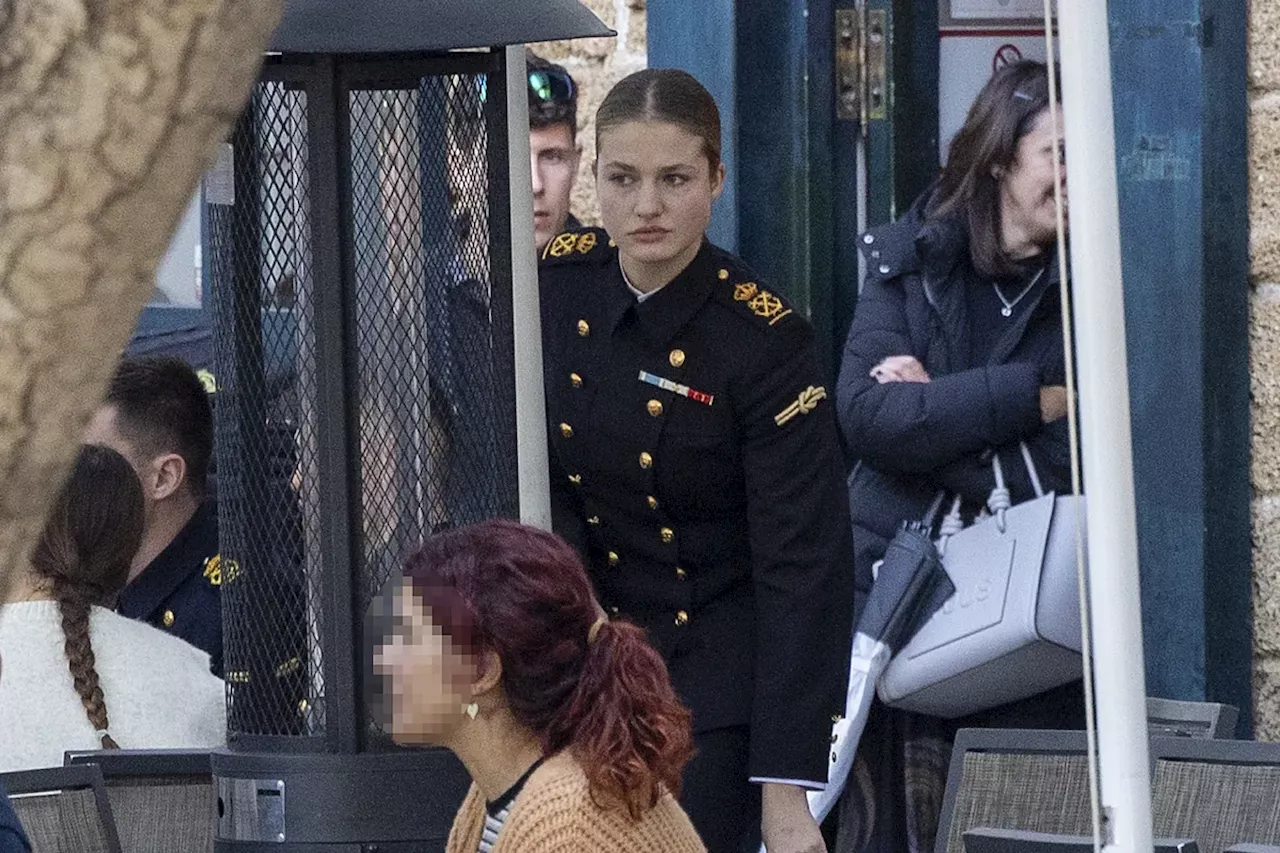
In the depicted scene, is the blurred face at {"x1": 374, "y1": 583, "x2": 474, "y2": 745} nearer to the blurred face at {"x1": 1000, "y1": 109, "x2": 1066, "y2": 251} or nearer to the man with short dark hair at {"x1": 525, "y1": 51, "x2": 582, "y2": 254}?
the blurred face at {"x1": 1000, "y1": 109, "x2": 1066, "y2": 251}

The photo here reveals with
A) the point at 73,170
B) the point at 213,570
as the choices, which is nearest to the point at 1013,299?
the point at 213,570

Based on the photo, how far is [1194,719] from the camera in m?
3.79

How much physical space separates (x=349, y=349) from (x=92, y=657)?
4.18 ft

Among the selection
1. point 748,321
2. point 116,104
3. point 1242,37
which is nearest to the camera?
point 116,104

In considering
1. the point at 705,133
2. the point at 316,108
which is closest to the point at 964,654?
the point at 705,133

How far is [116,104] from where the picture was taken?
1.18 meters

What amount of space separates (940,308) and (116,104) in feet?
10.2

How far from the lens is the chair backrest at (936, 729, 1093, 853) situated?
133 inches

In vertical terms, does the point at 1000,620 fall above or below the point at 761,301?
below

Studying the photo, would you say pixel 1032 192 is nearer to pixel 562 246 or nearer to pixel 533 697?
pixel 562 246

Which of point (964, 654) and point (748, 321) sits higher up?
point (748, 321)

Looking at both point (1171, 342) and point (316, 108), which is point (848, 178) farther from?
point (316, 108)

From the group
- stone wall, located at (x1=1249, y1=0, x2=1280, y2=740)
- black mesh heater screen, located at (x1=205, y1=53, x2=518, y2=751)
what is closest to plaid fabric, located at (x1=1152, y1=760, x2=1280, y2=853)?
stone wall, located at (x1=1249, y1=0, x2=1280, y2=740)

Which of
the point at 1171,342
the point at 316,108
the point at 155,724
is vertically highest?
the point at 316,108
